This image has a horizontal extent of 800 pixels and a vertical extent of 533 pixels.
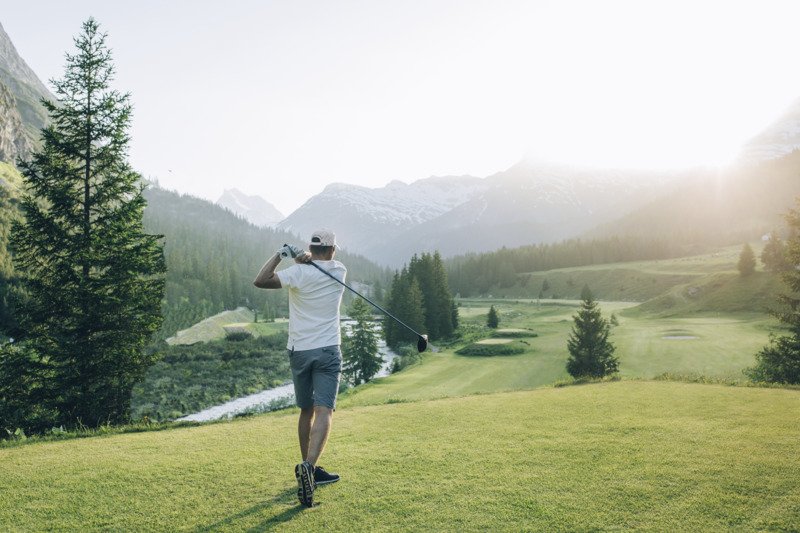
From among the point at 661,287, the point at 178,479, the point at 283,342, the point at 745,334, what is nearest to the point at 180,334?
the point at 283,342

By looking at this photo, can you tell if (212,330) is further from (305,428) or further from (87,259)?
(305,428)

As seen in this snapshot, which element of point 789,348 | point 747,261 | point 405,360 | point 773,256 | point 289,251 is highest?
point 289,251

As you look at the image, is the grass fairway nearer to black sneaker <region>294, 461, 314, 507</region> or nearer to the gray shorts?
black sneaker <region>294, 461, 314, 507</region>

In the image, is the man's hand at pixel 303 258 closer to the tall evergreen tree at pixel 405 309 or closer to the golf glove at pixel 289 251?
the golf glove at pixel 289 251

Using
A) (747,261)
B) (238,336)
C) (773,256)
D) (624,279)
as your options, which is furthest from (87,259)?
(624,279)

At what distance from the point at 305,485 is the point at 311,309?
88.1 inches

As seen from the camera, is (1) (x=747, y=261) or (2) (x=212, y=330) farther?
(2) (x=212, y=330)

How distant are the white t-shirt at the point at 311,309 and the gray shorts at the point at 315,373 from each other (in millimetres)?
99

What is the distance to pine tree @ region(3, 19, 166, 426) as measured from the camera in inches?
700

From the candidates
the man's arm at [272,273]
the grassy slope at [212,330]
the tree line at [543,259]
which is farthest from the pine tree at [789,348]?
the tree line at [543,259]

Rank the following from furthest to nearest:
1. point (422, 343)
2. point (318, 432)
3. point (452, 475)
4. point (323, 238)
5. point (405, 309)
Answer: point (405, 309) < point (422, 343) < point (323, 238) < point (452, 475) < point (318, 432)

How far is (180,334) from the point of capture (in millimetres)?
99938

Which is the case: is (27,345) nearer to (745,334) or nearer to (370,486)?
(370,486)

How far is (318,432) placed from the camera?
6020mm
